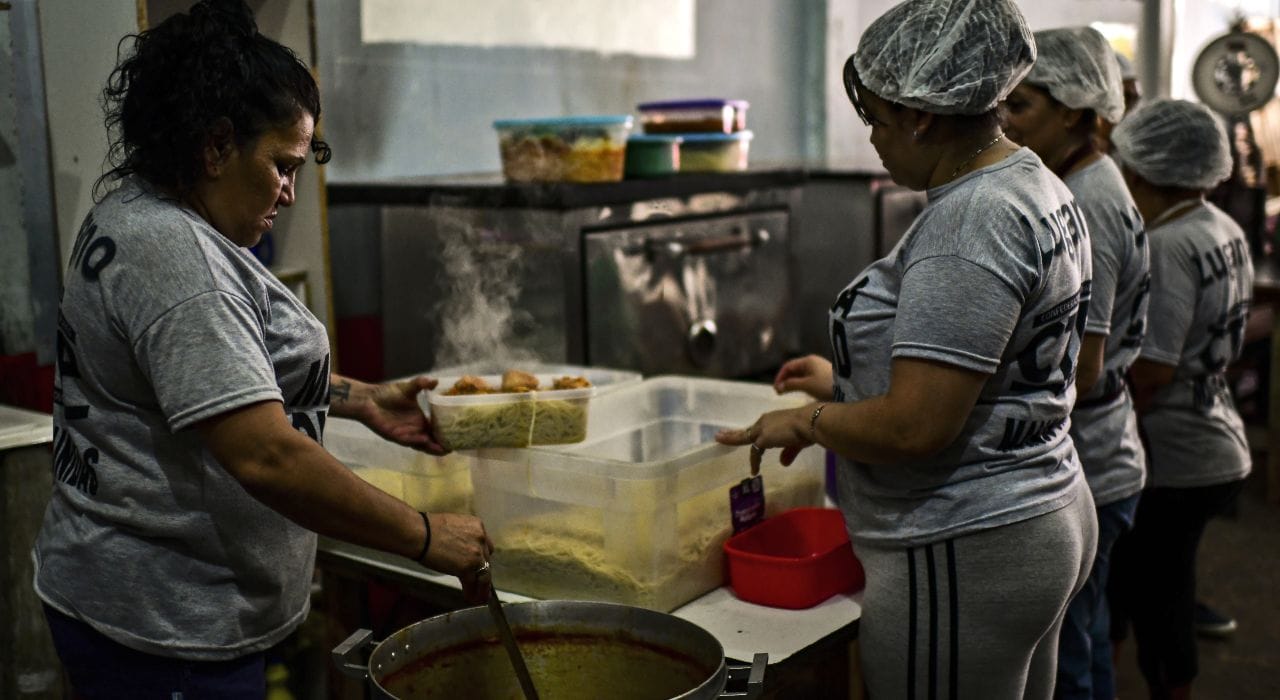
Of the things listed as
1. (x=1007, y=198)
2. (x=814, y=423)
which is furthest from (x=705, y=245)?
(x=1007, y=198)

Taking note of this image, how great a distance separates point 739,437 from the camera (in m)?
1.83

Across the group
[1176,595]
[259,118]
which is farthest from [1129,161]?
[259,118]

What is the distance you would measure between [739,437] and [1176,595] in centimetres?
159

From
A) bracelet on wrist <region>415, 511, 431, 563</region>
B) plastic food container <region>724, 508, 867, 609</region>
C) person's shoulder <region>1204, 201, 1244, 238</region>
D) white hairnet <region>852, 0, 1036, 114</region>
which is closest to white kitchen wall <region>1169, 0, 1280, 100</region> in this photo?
person's shoulder <region>1204, 201, 1244, 238</region>

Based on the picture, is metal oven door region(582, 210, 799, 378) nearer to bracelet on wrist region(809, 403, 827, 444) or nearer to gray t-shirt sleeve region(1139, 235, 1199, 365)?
gray t-shirt sleeve region(1139, 235, 1199, 365)

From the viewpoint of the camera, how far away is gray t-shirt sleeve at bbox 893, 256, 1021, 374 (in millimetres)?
1463

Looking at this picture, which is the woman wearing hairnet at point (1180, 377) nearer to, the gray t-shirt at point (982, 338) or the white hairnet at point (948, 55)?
the gray t-shirt at point (982, 338)

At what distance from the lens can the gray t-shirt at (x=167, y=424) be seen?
1363 mm

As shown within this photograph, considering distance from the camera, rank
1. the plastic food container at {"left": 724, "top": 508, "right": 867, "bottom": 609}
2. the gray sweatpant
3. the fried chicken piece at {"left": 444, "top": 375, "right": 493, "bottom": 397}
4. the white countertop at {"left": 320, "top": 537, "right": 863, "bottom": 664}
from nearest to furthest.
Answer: the gray sweatpant
the white countertop at {"left": 320, "top": 537, "right": 863, "bottom": 664}
the plastic food container at {"left": 724, "top": 508, "right": 867, "bottom": 609}
the fried chicken piece at {"left": 444, "top": 375, "right": 493, "bottom": 397}

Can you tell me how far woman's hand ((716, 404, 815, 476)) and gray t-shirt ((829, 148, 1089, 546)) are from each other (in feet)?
0.23

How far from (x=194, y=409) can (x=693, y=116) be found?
93.7 inches

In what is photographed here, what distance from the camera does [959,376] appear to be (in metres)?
1.48

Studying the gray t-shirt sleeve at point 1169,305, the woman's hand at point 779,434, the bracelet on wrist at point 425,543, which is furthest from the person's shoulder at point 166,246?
the gray t-shirt sleeve at point 1169,305

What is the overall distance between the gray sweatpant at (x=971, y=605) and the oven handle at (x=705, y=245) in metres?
1.61
